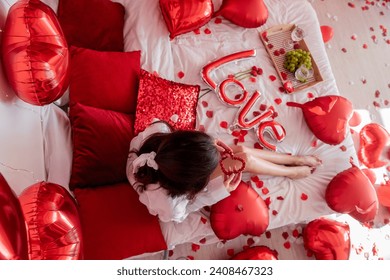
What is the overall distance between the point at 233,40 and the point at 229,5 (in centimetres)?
19

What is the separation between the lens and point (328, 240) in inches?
73.5

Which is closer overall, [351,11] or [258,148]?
[258,148]

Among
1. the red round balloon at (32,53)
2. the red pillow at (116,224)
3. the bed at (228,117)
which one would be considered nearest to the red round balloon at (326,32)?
the bed at (228,117)

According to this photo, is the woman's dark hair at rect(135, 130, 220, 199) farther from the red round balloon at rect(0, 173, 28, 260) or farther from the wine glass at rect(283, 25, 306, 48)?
the wine glass at rect(283, 25, 306, 48)

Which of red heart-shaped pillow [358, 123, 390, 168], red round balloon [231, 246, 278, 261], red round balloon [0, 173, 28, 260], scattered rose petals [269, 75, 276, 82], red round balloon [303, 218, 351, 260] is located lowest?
red round balloon [231, 246, 278, 261]

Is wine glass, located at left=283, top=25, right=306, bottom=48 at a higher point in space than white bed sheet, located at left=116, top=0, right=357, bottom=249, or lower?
higher

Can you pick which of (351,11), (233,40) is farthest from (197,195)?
(351,11)

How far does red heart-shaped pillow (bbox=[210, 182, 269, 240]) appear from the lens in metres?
1.69

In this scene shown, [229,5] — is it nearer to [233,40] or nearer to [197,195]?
[233,40]

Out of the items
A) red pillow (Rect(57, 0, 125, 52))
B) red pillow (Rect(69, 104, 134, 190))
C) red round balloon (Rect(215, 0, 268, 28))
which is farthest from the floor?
red pillow (Rect(57, 0, 125, 52))

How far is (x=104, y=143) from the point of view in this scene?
164 cm

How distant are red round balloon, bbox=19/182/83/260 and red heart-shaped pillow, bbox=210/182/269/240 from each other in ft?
2.17
